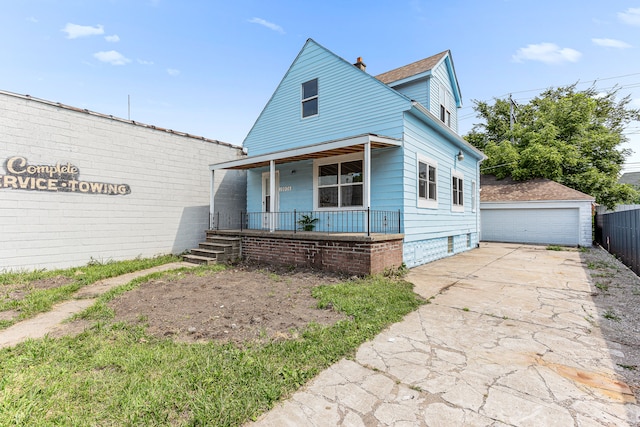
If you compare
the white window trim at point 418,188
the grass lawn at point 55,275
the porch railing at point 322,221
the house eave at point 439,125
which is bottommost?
the grass lawn at point 55,275

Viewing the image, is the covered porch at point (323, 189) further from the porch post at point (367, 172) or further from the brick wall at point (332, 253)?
the brick wall at point (332, 253)

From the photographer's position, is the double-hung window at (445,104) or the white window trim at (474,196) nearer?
the double-hung window at (445,104)

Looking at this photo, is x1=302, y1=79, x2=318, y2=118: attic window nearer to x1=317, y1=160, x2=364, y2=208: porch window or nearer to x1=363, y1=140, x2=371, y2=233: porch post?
x1=317, y1=160, x2=364, y2=208: porch window

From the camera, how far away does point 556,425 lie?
2.07 metres

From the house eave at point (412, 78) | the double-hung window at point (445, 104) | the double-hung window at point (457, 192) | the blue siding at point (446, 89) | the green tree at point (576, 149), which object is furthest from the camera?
the green tree at point (576, 149)

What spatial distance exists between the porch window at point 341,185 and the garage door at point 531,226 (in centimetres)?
1147

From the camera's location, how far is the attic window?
984cm

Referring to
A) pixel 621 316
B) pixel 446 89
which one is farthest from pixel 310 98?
pixel 621 316

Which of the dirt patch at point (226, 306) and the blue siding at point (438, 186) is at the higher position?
the blue siding at point (438, 186)

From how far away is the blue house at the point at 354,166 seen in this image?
7805mm

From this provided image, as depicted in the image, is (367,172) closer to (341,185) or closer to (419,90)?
(341,185)

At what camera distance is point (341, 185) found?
8.88m

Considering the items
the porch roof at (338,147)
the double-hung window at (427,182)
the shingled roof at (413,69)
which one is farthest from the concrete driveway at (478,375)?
the shingled roof at (413,69)

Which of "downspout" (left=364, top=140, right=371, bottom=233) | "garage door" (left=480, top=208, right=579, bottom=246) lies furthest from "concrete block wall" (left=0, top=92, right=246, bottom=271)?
"garage door" (left=480, top=208, right=579, bottom=246)
